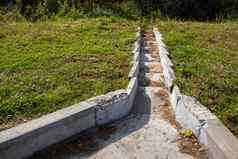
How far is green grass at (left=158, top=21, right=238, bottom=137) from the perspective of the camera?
13.0ft

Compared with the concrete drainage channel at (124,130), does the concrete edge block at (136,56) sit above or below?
above

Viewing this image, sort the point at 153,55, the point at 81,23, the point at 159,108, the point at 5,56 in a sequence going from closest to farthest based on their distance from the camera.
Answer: the point at 159,108
the point at 5,56
the point at 153,55
the point at 81,23

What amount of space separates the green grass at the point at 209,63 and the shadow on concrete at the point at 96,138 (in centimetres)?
75

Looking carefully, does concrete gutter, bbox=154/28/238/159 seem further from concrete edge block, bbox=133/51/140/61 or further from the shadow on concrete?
concrete edge block, bbox=133/51/140/61

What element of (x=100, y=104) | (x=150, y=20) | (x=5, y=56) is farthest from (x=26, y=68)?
(x=150, y=20)

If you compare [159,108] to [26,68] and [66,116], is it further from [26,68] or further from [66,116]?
[26,68]

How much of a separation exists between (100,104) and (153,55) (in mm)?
2920

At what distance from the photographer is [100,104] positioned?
3.59m

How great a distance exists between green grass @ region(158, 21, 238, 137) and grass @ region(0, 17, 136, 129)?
2.83ft

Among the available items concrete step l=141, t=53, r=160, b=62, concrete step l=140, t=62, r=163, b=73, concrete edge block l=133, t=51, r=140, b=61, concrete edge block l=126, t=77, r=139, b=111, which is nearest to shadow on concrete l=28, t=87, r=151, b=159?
concrete edge block l=126, t=77, r=139, b=111

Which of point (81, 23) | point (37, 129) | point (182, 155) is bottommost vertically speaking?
point (182, 155)

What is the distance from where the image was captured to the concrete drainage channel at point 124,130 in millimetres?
2945

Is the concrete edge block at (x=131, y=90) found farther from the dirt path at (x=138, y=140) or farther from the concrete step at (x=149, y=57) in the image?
the concrete step at (x=149, y=57)

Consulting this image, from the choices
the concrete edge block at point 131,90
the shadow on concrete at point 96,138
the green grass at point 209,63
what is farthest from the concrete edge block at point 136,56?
the shadow on concrete at point 96,138
